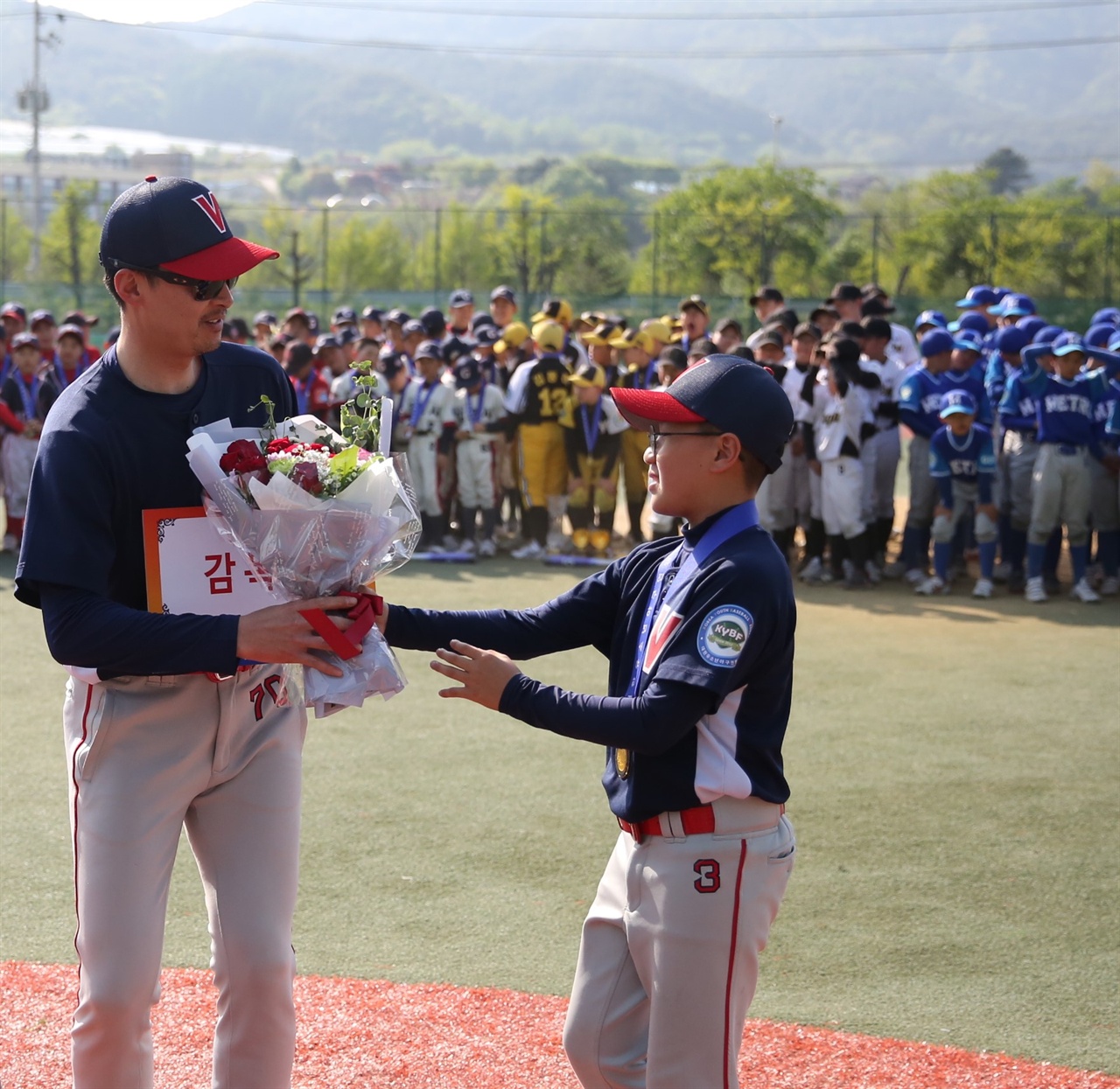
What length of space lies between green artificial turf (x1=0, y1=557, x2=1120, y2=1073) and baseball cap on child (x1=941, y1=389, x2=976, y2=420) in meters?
2.49

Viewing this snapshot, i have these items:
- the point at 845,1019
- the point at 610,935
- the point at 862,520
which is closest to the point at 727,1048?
the point at 610,935

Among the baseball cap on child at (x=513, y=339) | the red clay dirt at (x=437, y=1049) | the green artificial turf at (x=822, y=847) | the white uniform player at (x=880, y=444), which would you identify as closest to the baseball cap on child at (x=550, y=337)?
the baseball cap on child at (x=513, y=339)

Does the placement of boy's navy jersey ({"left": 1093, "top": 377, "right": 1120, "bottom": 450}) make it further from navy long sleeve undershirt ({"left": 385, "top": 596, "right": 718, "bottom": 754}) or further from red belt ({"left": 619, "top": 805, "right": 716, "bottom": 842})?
red belt ({"left": 619, "top": 805, "right": 716, "bottom": 842})

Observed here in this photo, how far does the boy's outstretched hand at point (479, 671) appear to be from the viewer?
111 inches

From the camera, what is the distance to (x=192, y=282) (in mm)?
2879

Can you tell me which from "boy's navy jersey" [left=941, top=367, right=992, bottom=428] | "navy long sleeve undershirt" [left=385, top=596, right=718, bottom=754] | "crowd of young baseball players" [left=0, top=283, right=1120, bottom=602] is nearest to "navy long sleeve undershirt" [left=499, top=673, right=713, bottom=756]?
"navy long sleeve undershirt" [left=385, top=596, right=718, bottom=754]

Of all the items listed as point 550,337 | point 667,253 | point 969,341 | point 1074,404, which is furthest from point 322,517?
point 667,253

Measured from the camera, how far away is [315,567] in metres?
2.78

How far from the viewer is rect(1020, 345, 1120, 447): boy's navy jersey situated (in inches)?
422

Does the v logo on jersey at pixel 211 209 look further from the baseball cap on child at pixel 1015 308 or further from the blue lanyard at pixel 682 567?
the baseball cap on child at pixel 1015 308

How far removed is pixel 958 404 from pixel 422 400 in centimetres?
490

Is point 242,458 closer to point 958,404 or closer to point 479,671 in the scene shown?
point 479,671

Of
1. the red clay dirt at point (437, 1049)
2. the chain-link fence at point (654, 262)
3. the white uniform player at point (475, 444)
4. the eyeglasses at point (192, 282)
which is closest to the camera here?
the eyeglasses at point (192, 282)

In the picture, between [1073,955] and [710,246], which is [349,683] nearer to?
[1073,955]
